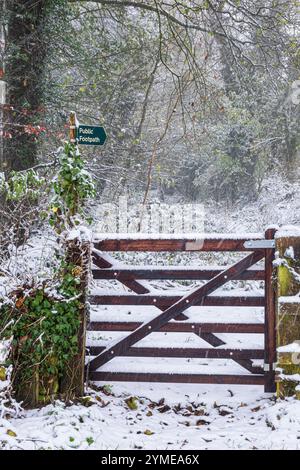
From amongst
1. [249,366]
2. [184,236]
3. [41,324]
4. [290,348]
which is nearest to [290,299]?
[290,348]

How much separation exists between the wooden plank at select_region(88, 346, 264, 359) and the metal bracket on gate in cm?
108

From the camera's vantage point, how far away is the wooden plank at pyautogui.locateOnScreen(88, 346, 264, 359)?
Answer: 16.5 ft

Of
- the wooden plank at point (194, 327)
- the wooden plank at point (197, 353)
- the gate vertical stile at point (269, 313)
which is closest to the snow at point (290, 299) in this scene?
the gate vertical stile at point (269, 313)

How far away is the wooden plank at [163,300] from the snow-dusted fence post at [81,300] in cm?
30

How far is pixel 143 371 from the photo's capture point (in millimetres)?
5109

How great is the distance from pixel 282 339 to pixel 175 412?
4.16 ft

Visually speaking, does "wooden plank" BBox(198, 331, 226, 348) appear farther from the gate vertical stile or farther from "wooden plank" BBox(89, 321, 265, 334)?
the gate vertical stile

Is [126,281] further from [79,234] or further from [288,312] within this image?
[288,312]

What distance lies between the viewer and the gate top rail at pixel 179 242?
4.90 m

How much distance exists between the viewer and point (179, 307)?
197 inches

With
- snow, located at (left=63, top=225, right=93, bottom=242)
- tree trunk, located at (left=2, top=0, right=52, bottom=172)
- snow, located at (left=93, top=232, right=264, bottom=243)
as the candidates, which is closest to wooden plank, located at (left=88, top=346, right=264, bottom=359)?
snow, located at (left=93, top=232, right=264, bottom=243)
